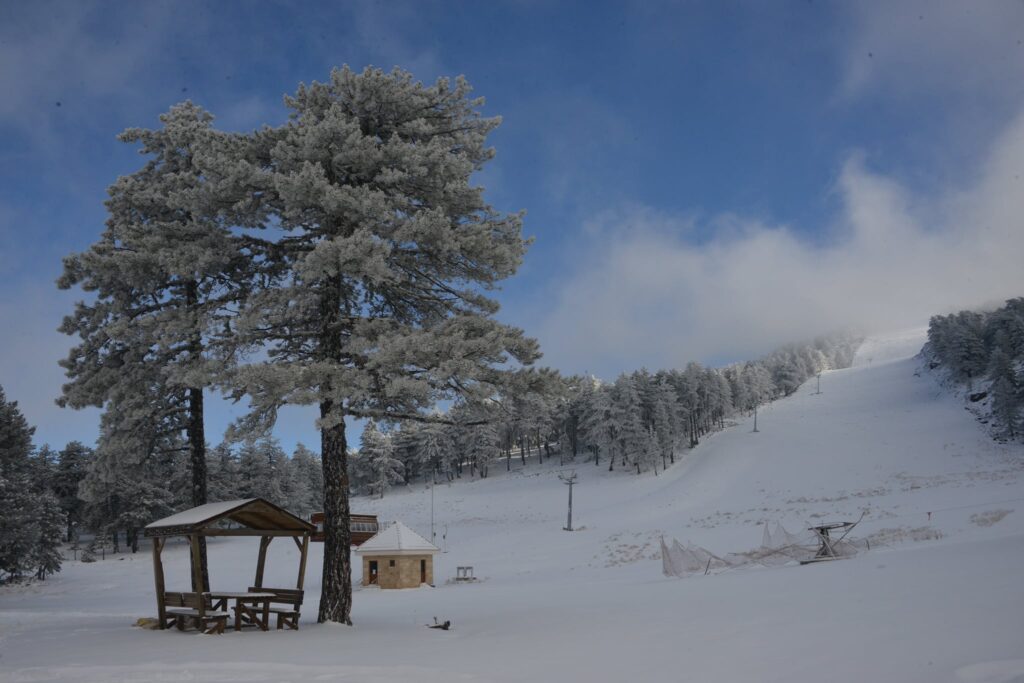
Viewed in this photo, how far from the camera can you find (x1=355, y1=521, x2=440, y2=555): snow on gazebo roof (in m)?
32.4

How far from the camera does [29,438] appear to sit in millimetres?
31250

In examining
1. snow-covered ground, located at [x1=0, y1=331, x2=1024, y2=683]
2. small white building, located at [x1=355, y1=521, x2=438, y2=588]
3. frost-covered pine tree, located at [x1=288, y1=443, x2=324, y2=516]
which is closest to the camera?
snow-covered ground, located at [x1=0, y1=331, x2=1024, y2=683]

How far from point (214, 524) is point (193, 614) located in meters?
1.89

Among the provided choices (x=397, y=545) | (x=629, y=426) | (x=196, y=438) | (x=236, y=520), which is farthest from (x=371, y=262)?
(x=629, y=426)

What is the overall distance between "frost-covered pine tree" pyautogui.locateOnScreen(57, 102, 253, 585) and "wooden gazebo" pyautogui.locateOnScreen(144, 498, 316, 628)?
8.74 ft

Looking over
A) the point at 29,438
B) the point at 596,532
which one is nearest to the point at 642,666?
the point at 29,438

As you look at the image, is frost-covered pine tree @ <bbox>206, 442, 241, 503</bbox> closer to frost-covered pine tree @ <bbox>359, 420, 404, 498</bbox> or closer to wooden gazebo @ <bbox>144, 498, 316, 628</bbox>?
frost-covered pine tree @ <bbox>359, 420, 404, 498</bbox>

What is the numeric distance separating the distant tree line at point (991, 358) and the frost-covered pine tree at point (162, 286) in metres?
66.9

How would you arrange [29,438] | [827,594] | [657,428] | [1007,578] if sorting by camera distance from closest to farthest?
[1007,578], [827,594], [29,438], [657,428]

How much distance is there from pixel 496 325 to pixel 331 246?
12.5 feet

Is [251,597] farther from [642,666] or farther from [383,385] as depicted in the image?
[642,666]

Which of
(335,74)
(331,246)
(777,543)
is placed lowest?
(777,543)

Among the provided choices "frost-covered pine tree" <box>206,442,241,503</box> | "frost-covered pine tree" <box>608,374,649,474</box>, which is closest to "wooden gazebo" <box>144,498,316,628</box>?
"frost-covered pine tree" <box>206,442,241,503</box>

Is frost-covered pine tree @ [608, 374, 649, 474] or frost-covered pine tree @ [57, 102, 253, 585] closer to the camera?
frost-covered pine tree @ [57, 102, 253, 585]
